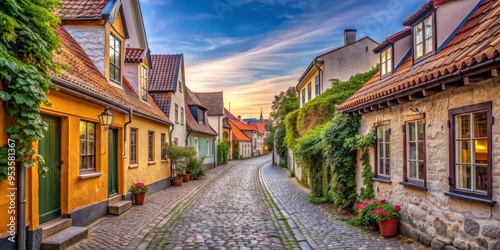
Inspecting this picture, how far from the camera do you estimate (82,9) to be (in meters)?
12.4

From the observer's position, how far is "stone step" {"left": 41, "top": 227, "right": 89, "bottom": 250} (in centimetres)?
683

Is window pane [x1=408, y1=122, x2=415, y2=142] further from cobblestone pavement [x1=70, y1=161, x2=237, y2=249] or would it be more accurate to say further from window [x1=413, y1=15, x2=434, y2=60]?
cobblestone pavement [x1=70, y1=161, x2=237, y2=249]

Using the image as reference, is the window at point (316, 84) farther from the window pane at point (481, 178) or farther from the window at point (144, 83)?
the window pane at point (481, 178)

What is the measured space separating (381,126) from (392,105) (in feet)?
3.58

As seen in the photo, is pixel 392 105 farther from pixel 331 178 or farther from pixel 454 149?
pixel 331 178

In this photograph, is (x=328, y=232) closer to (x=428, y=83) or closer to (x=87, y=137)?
(x=428, y=83)

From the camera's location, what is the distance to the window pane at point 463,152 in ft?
20.2

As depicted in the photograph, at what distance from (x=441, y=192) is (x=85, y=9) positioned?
38.4 feet

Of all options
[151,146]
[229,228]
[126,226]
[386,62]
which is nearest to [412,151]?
[386,62]

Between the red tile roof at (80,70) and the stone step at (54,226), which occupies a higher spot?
the red tile roof at (80,70)

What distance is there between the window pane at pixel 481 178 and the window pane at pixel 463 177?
Answer: 0.17 meters

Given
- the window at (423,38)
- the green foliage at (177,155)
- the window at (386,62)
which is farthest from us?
the green foliage at (177,155)

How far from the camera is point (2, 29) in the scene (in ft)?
17.5

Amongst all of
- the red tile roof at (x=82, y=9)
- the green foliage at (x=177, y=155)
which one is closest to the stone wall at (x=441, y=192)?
the red tile roof at (x=82, y=9)
